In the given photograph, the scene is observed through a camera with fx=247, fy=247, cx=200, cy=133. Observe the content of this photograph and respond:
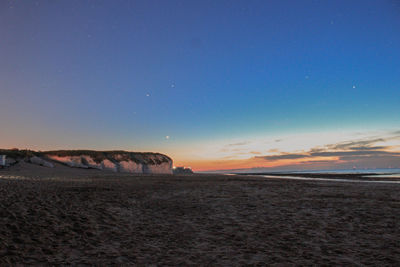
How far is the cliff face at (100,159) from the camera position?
1734 inches

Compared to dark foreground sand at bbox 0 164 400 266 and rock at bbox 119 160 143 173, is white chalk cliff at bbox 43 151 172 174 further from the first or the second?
dark foreground sand at bbox 0 164 400 266

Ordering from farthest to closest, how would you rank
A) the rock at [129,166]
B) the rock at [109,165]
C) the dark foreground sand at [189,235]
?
the rock at [129,166] < the rock at [109,165] < the dark foreground sand at [189,235]

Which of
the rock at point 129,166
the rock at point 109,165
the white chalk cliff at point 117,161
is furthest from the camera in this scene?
the rock at point 129,166

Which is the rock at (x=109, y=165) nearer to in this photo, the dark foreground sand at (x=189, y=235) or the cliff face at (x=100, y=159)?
the cliff face at (x=100, y=159)

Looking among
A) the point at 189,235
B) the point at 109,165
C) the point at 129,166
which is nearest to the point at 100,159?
the point at 109,165

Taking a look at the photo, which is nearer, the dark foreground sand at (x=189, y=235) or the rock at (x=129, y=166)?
the dark foreground sand at (x=189, y=235)

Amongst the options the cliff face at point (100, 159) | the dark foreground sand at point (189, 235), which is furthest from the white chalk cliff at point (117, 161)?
the dark foreground sand at point (189, 235)

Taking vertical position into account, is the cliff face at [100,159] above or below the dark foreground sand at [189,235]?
above

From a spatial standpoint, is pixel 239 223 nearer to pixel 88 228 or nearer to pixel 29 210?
pixel 88 228

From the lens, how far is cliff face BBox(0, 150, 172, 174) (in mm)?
44053

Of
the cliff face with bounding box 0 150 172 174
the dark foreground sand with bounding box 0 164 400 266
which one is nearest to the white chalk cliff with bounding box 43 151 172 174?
the cliff face with bounding box 0 150 172 174

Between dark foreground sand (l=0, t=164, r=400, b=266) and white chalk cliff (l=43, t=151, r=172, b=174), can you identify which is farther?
white chalk cliff (l=43, t=151, r=172, b=174)

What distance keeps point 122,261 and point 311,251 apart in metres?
3.93

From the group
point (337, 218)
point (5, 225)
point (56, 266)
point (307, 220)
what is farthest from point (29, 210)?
point (337, 218)
